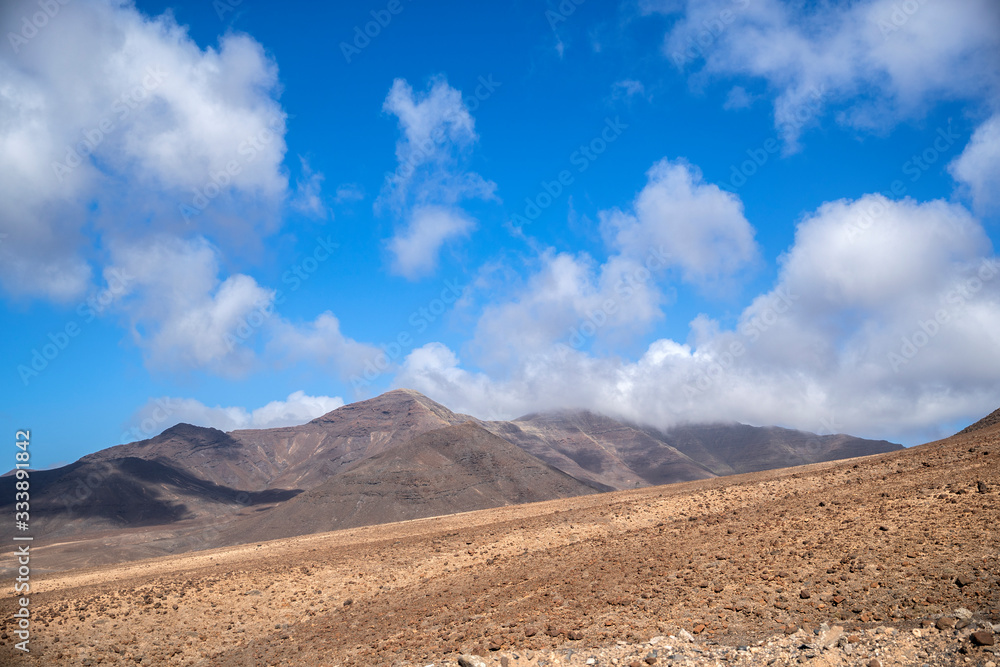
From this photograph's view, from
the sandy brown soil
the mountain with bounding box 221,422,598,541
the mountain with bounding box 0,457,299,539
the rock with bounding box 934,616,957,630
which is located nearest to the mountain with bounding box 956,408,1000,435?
the sandy brown soil

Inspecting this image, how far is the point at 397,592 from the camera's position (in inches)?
924

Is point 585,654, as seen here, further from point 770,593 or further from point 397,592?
point 397,592

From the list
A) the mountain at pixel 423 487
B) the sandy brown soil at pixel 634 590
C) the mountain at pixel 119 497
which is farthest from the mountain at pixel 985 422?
the mountain at pixel 119 497

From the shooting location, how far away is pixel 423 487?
103 m

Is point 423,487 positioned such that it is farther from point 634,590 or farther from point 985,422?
point 634,590

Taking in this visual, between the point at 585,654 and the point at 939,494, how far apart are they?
1481 cm

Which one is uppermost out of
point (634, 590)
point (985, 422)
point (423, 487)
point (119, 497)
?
point (985, 422)

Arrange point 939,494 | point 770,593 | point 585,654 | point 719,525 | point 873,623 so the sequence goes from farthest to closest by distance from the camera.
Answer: point 719,525 < point 939,494 < point 770,593 < point 585,654 < point 873,623

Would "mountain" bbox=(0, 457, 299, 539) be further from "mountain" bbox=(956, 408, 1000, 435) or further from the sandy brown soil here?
"mountain" bbox=(956, 408, 1000, 435)

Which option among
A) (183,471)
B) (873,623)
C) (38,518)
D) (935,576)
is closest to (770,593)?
(873,623)

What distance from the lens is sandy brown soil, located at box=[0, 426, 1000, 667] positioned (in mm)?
13188

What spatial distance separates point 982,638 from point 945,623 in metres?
0.88

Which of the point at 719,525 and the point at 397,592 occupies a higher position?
the point at 719,525

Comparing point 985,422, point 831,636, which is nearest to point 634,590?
point 831,636
